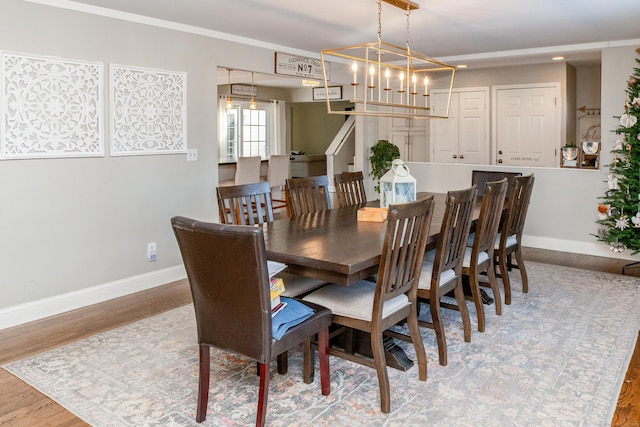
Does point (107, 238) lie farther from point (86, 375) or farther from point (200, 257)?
point (200, 257)

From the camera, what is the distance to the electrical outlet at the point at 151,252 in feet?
14.3

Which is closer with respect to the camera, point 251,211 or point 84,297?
point 251,211

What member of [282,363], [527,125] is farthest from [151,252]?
[527,125]

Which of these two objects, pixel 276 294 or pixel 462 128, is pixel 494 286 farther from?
pixel 462 128

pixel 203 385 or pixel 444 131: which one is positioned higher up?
pixel 444 131

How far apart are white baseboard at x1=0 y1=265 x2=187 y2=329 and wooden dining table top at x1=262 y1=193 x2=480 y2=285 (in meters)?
1.63

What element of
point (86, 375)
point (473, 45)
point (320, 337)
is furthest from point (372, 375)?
point (473, 45)

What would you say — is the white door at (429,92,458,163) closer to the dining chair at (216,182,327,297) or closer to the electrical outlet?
the dining chair at (216,182,327,297)

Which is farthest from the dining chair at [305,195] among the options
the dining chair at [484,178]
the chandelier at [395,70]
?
the dining chair at [484,178]

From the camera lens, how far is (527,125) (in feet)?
23.5

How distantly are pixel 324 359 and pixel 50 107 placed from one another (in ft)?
8.74

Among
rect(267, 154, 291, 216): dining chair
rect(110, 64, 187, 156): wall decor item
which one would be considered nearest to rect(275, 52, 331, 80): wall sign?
rect(110, 64, 187, 156): wall decor item

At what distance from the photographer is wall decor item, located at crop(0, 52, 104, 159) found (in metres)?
3.41

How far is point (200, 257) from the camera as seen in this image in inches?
80.3
